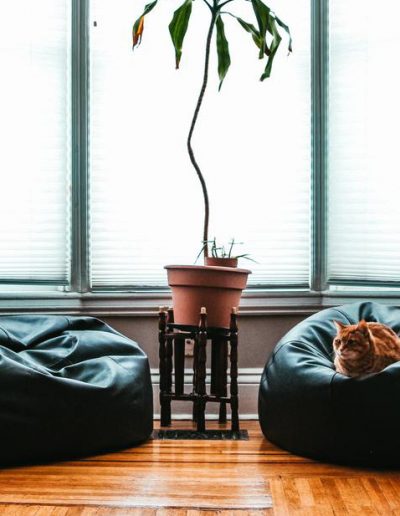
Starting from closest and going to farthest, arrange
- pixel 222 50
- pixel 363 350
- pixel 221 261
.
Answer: pixel 363 350 → pixel 221 261 → pixel 222 50

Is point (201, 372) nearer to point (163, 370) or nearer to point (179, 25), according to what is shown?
point (163, 370)

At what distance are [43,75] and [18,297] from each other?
1040 millimetres

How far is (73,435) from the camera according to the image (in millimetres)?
2742

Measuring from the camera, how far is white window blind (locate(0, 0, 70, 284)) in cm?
373

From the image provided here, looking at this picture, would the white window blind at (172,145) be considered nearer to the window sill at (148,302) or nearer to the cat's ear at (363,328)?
the window sill at (148,302)

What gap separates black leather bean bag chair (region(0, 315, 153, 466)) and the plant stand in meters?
0.20

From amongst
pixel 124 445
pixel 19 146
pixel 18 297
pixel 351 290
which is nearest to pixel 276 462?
pixel 124 445

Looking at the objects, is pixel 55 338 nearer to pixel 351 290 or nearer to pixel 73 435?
pixel 73 435

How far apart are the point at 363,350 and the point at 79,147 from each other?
1667mm

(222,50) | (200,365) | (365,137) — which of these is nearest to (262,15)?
(222,50)

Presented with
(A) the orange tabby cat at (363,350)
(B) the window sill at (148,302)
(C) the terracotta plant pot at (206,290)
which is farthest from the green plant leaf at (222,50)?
(A) the orange tabby cat at (363,350)

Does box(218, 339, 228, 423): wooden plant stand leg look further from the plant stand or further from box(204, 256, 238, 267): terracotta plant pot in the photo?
box(204, 256, 238, 267): terracotta plant pot

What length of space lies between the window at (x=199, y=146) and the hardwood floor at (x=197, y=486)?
3.87 ft

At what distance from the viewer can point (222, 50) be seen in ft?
11.3
